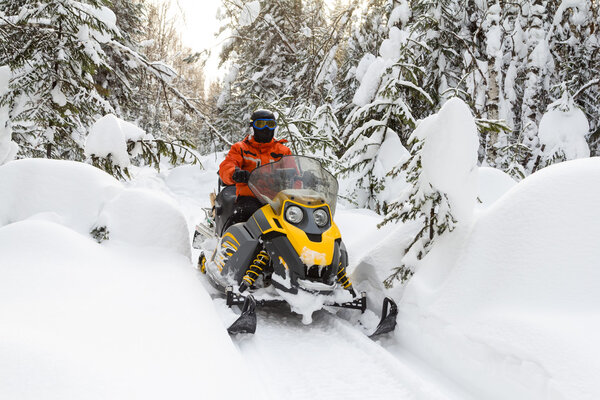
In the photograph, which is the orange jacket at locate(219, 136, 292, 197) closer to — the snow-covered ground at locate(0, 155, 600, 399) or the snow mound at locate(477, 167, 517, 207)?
the snow-covered ground at locate(0, 155, 600, 399)

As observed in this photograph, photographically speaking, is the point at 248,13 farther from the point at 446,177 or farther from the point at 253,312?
the point at 253,312

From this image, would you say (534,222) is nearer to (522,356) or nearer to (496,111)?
(522,356)

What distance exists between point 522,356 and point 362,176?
5.27m

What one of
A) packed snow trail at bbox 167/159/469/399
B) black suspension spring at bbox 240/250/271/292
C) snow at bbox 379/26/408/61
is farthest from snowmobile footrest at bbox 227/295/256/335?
snow at bbox 379/26/408/61

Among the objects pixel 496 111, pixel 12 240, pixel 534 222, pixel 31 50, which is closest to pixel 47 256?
pixel 12 240

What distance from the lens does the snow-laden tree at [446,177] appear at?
3607 millimetres

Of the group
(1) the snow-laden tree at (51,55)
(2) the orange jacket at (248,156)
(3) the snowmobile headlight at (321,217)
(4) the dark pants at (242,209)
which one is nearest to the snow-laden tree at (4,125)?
(1) the snow-laden tree at (51,55)

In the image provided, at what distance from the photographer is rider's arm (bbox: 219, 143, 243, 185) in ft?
15.7

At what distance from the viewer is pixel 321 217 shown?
13.1ft

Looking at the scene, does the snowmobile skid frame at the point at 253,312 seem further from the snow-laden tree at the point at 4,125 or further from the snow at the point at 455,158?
the snow-laden tree at the point at 4,125

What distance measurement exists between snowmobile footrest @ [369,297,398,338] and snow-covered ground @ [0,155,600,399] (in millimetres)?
69

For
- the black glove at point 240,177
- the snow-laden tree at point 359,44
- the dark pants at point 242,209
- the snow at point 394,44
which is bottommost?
the dark pants at point 242,209

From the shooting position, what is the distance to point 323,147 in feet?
26.3

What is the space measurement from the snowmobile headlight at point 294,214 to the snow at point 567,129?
800 centimetres
